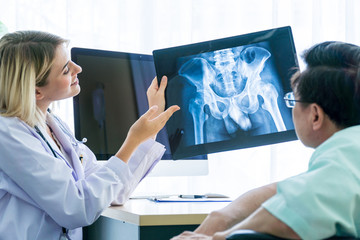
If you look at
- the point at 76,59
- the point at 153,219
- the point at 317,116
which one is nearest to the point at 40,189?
the point at 153,219

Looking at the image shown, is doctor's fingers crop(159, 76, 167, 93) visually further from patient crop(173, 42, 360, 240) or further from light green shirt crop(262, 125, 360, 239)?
light green shirt crop(262, 125, 360, 239)

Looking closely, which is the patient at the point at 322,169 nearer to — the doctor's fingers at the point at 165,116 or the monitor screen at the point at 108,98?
the doctor's fingers at the point at 165,116

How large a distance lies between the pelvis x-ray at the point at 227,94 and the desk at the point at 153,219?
0.26 m

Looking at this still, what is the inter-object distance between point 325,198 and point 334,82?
11.8 inches

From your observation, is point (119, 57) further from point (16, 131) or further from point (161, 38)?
point (161, 38)

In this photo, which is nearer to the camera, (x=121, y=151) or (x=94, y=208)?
(x=94, y=208)

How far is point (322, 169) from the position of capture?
38.7 inches

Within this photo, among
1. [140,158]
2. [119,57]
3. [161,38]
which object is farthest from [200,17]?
[140,158]

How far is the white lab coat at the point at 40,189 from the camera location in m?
1.58

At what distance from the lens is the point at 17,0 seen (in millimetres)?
2797

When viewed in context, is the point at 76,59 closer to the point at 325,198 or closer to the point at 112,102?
the point at 112,102

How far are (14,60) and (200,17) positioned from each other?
151 cm

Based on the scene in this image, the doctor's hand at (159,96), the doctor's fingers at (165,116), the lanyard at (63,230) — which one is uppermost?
the doctor's hand at (159,96)

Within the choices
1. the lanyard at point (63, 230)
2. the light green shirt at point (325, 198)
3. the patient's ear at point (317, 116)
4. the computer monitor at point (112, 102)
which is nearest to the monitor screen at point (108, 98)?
the computer monitor at point (112, 102)
